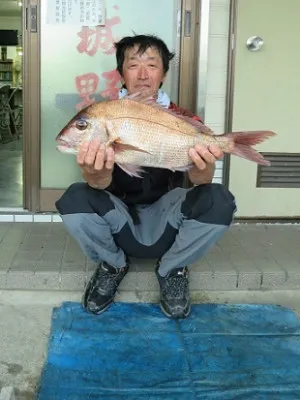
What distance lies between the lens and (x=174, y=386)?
7.93 feet

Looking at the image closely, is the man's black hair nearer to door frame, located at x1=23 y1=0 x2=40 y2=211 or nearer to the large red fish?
the large red fish

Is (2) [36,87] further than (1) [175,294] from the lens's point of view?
Yes

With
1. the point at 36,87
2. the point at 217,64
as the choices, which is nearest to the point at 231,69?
the point at 217,64

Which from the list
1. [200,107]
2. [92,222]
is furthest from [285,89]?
[92,222]

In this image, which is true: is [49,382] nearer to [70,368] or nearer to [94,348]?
[70,368]

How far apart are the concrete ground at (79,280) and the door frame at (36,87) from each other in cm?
65

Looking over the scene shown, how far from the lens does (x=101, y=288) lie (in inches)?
124

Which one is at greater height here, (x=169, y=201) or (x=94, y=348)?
(x=169, y=201)

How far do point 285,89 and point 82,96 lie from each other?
175 cm

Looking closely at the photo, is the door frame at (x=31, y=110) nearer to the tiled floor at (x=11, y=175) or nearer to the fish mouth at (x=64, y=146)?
the tiled floor at (x=11, y=175)

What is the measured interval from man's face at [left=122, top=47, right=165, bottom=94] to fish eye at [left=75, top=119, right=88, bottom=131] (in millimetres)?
692

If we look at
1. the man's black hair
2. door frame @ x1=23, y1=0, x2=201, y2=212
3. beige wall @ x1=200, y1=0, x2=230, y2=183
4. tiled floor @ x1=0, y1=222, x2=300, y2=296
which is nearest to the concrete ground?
tiled floor @ x1=0, y1=222, x2=300, y2=296

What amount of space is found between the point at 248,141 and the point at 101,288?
4.29 ft

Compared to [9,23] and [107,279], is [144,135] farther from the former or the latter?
[9,23]
